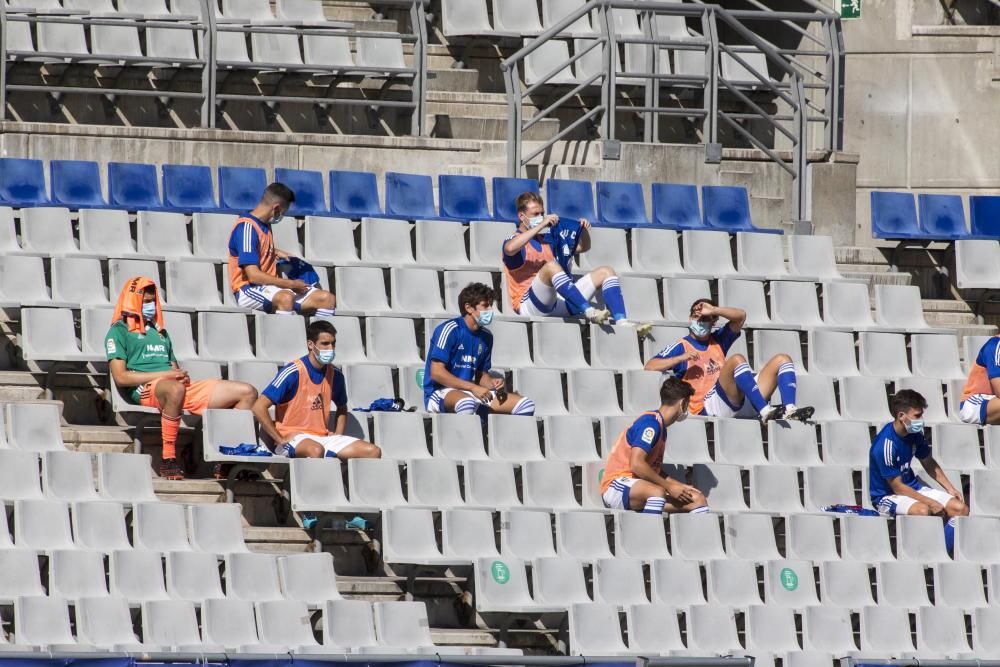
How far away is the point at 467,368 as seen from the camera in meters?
10.3

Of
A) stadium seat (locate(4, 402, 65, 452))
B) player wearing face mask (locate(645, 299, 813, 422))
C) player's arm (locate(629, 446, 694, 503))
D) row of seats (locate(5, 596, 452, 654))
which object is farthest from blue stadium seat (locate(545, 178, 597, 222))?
row of seats (locate(5, 596, 452, 654))

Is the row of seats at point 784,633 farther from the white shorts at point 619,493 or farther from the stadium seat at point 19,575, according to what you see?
the stadium seat at point 19,575

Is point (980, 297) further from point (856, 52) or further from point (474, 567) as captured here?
point (474, 567)

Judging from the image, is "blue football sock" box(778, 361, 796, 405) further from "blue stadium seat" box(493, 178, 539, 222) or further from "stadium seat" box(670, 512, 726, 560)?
"blue stadium seat" box(493, 178, 539, 222)

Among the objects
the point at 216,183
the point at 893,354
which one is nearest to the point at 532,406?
the point at 893,354

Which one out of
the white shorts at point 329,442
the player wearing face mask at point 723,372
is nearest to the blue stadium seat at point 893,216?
the player wearing face mask at point 723,372

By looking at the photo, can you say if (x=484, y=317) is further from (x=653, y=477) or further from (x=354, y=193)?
(x=354, y=193)

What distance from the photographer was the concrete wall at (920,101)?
15.3m

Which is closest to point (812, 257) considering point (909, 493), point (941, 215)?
point (941, 215)

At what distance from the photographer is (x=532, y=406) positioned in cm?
1029

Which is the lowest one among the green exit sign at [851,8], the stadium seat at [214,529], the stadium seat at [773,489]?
the stadium seat at [773,489]

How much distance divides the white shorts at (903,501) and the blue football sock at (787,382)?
0.73 m

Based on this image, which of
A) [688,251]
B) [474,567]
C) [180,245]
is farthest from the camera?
[688,251]

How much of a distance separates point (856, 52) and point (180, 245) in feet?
21.0
